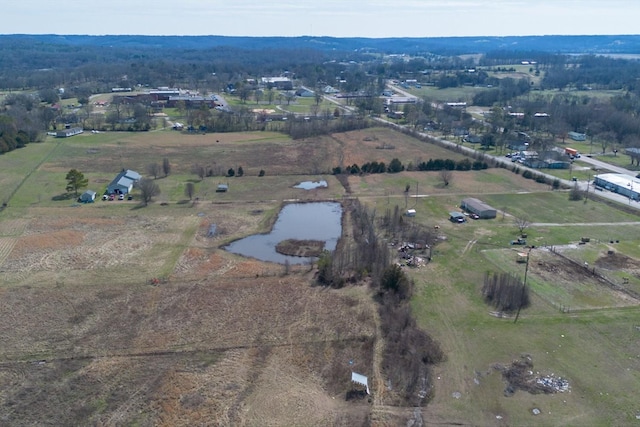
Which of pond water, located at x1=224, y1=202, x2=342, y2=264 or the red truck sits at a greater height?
the red truck

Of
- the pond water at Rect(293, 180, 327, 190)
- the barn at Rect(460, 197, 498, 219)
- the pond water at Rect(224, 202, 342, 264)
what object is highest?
the barn at Rect(460, 197, 498, 219)

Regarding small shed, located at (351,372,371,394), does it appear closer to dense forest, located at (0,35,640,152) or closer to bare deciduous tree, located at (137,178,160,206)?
bare deciduous tree, located at (137,178,160,206)

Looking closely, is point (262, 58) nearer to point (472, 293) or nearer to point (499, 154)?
point (499, 154)

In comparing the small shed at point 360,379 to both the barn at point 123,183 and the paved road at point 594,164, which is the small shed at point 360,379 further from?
the paved road at point 594,164

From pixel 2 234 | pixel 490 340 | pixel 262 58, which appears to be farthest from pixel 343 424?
pixel 262 58

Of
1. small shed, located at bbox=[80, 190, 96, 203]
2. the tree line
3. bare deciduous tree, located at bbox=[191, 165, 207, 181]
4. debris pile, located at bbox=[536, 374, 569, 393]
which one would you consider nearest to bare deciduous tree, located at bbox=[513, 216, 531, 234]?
the tree line

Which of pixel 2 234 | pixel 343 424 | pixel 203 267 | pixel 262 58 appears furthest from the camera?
pixel 262 58
